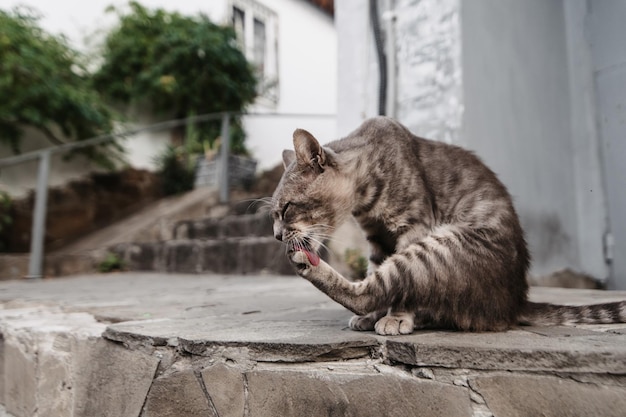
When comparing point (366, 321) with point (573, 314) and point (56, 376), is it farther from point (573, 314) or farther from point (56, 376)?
point (56, 376)

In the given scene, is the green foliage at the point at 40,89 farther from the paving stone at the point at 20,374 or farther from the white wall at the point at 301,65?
the paving stone at the point at 20,374

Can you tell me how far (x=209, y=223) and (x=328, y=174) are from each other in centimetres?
386

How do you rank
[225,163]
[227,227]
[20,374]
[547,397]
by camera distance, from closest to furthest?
[547,397], [20,374], [227,227], [225,163]

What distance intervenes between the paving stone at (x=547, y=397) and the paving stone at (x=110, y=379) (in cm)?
89

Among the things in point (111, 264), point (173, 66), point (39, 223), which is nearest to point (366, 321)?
point (111, 264)

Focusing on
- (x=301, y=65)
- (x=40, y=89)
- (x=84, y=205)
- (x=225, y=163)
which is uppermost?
(x=301, y=65)

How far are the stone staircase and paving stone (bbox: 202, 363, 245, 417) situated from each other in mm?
2704

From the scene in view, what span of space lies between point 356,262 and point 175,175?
4.01 metres

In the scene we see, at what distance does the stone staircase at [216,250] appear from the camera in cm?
411

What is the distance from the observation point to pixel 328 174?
1.50 meters

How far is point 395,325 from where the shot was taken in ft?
4.05

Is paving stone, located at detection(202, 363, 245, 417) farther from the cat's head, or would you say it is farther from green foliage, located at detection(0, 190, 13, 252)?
green foliage, located at detection(0, 190, 13, 252)

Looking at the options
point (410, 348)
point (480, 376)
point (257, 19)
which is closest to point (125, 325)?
point (410, 348)

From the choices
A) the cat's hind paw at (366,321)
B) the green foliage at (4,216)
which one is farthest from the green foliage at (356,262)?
the green foliage at (4,216)
